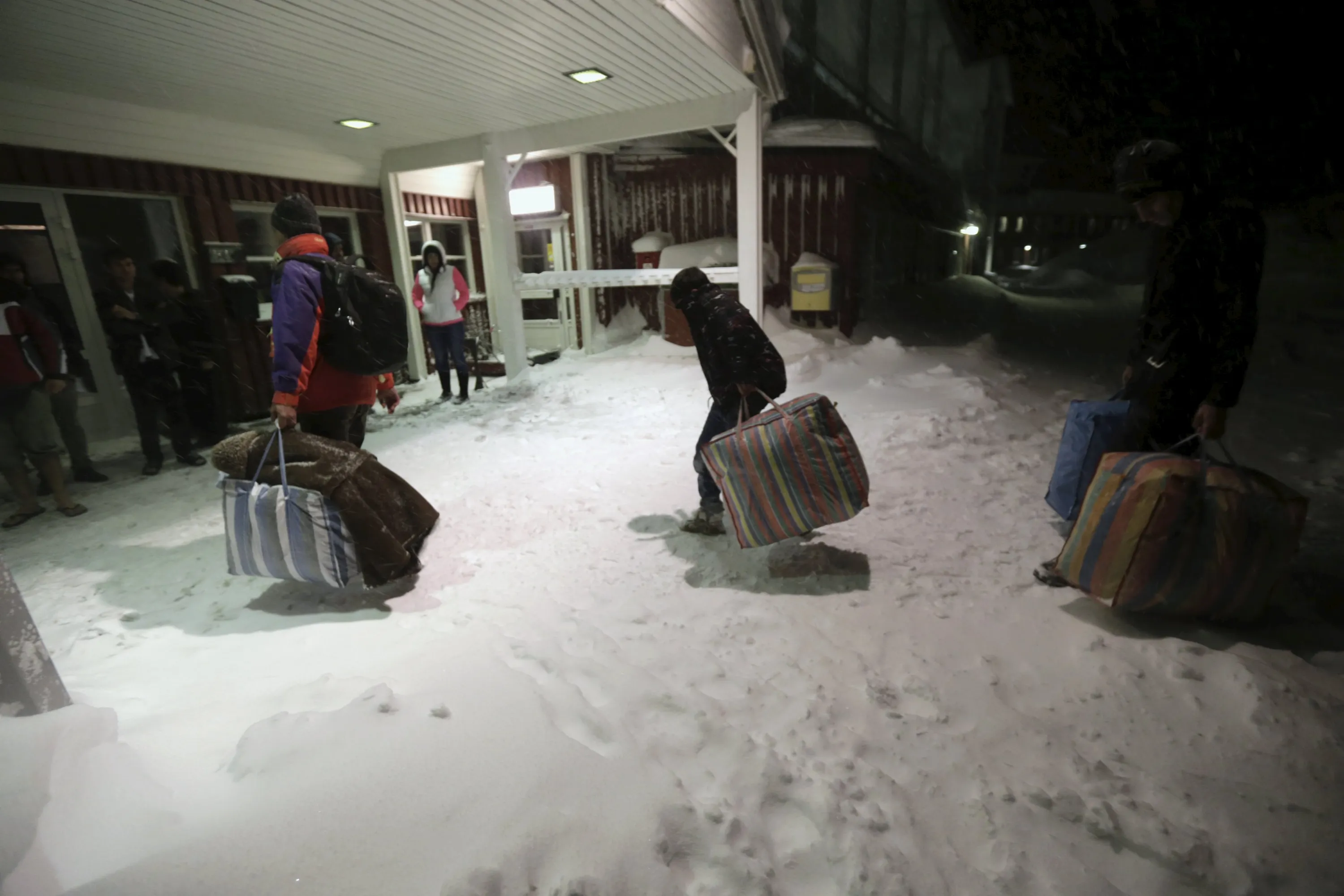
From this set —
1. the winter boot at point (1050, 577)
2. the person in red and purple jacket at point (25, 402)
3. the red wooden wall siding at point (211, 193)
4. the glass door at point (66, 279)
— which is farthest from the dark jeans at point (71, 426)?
the winter boot at point (1050, 577)

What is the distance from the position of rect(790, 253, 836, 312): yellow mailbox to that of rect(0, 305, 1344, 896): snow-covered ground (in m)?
6.74

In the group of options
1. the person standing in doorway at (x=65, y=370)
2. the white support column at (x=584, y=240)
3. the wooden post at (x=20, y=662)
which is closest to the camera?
the wooden post at (x=20, y=662)

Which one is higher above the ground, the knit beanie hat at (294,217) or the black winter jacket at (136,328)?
the knit beanie hat at (294,217)

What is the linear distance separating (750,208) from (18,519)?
7515 millimetres

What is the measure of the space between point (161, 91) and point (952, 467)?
821 centimetres

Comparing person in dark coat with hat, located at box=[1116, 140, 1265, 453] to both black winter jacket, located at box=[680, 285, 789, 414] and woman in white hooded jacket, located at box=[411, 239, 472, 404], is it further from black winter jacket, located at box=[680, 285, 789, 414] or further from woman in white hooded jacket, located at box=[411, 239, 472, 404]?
woman in white hooded jacket, located at box=[411, 239, 472, 404]

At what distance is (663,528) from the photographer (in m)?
4.02

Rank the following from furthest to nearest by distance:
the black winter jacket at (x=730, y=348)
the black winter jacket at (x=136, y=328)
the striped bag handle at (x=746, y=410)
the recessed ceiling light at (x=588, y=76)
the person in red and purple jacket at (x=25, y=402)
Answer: the recessed ceiling light at (x=588, y=76) → the black winter jacket at (x=136, y=328) → the person in red and purple jacket at (x=25, y=402) → the black winter jacket at (x=730, y=348) → the striped bag handle at (x=746, y=410)

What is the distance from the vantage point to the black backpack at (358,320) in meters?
3.17

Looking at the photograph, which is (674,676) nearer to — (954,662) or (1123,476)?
(954,662)

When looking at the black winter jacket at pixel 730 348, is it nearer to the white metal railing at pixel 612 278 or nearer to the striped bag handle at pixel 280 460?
the striped bag handle at pixel 280 460

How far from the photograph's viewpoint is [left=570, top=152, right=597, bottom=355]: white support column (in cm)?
1088

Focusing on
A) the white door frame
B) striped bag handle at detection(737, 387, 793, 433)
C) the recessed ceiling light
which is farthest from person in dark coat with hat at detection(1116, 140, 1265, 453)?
the white door frame

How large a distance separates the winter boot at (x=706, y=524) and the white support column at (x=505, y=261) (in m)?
5.74
